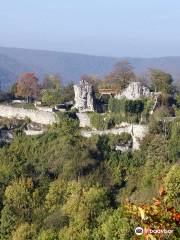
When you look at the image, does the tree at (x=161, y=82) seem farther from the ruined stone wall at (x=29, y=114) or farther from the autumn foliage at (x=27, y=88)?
the autumn foliage at (x=27, y=88)

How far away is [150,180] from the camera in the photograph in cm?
2742

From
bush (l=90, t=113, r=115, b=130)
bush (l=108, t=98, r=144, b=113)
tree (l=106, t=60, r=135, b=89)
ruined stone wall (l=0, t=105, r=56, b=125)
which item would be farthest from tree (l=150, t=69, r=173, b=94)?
ruined stone wall (l=0, t=105, r=56, b=125)

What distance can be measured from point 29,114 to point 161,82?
8.11 meters

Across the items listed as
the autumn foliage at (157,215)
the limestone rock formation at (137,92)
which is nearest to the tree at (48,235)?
the limestone rock formation at (137,92)

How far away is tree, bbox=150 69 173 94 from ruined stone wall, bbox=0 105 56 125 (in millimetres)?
6816

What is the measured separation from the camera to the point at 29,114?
120ft

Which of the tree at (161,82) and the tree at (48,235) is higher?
the tree at (161,82)

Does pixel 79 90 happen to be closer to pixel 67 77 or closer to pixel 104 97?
pixel 104 97

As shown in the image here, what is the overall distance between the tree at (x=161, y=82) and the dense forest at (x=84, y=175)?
110cm

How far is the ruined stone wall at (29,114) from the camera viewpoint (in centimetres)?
3519

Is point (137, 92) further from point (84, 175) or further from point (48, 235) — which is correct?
point (48, 235)

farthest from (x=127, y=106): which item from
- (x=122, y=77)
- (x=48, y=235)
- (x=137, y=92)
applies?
(x=48, y=235)

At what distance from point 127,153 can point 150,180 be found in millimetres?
3061

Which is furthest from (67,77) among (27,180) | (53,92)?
(27,180)
